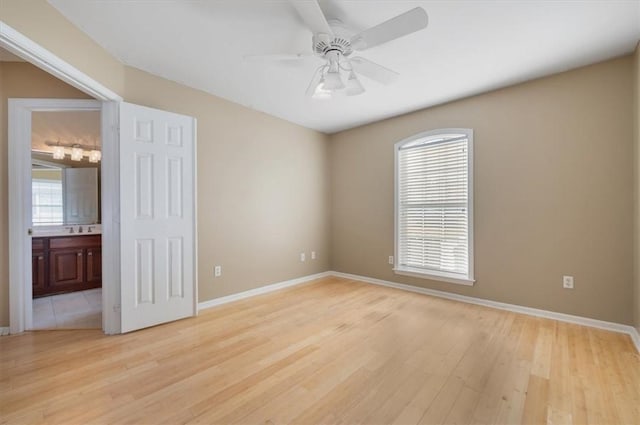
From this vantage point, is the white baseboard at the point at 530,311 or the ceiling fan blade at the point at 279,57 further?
the white baseboard at the point at 530,311

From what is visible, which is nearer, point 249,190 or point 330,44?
point 330,44

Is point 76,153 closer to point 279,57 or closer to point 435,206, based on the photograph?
point 279,57

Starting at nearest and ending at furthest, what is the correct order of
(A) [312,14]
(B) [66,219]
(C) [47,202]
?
1. (A) [312,14]
2. (C) [47,202]
3. (B) [66,219]

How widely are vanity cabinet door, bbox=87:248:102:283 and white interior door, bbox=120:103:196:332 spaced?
2.33m

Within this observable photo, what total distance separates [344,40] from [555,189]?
266 cm

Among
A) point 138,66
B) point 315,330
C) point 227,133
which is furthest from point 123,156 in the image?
point 315,330

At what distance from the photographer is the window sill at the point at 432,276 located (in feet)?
11.4

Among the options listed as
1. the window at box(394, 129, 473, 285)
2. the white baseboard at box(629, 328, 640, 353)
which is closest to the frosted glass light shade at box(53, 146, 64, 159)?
A: the window at box(394, 129, 473, 285)

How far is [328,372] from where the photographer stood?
196 centimetres

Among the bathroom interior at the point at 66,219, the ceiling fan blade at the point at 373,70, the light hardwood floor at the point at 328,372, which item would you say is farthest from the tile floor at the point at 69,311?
the ceiling fan blade at the point at 373,70

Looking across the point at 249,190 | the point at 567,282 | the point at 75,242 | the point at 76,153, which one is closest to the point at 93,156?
the point at 76,153

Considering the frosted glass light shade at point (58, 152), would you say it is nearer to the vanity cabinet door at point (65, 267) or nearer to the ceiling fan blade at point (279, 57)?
the vanity cabinet door at point (65, 267)

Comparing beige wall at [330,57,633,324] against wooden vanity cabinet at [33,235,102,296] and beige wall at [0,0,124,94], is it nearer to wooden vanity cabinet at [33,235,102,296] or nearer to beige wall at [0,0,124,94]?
beige wall at [0,0,124,94]

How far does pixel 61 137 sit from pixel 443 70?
5565 millimetres
